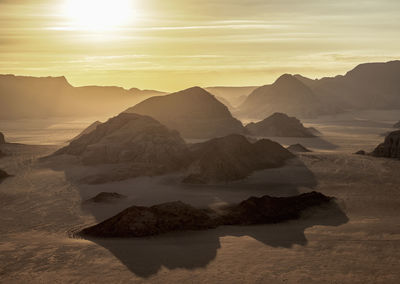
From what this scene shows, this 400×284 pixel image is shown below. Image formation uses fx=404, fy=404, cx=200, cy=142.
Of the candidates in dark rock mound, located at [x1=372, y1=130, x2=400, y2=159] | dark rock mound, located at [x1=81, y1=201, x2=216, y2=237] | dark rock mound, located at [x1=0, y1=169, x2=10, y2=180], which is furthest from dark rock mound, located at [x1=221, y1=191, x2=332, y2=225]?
dark rock mound, located at [x1=0, y1=169, x2=10, y2=180]

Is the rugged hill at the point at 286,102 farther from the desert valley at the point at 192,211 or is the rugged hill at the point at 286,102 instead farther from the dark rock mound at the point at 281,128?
the desert valley at the point at 192,211

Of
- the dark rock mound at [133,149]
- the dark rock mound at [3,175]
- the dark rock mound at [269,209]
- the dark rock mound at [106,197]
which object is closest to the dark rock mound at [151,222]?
the dark rock mound at [269,209]

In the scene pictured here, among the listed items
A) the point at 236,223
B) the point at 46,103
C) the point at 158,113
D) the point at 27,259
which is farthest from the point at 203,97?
the point at 46,103

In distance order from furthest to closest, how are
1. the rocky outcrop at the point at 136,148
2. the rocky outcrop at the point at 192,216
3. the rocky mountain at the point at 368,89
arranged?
1. the rocky mountain at the point at 368,89
2. the rocky outcrop at the point at 136,148
3. the rocky outcrop at the point at 192,216

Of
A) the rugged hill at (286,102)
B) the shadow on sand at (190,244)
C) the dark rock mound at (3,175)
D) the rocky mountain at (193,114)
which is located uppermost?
the rugged hill at (286,102)

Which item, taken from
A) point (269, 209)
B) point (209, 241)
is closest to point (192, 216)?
point (209, 241)

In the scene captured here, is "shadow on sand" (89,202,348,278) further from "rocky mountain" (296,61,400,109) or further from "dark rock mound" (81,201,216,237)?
"rocky mountain" (296,61,400,109)
